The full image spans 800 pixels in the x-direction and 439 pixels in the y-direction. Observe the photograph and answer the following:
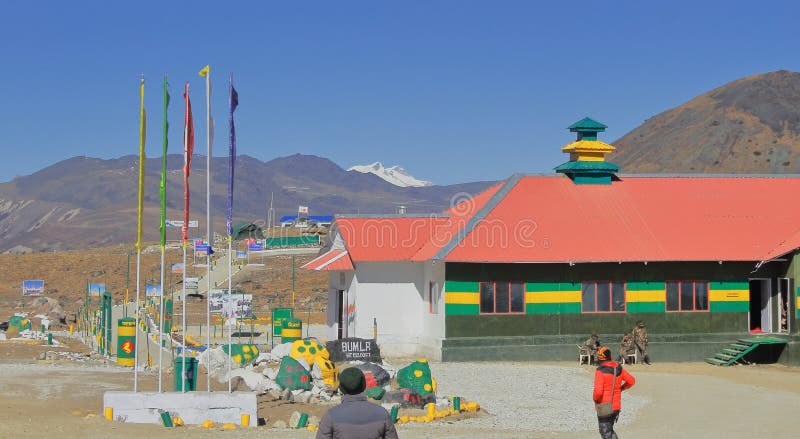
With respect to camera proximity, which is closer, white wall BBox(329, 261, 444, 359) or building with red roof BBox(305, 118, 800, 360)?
building with red roof BBox(305, 118, 800, 360)

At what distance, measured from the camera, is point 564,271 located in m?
33.8

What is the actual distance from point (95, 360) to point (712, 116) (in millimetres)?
151209

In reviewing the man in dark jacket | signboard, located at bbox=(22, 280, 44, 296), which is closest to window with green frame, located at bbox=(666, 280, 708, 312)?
the man in dark jacket

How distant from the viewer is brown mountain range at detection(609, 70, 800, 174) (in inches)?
5822

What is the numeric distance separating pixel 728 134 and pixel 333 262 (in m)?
135

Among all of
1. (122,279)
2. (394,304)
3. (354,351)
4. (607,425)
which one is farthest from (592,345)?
(122,279)

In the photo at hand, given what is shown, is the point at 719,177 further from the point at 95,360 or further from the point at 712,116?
the point at 712,116

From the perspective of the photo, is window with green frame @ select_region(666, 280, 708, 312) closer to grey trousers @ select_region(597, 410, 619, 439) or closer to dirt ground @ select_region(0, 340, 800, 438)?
dirt ground @ select_region(0, 340, 800, 438)

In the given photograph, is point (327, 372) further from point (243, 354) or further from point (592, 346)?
point (592, 346)

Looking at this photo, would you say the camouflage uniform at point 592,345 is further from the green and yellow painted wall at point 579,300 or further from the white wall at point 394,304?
the white wall at point 394,304

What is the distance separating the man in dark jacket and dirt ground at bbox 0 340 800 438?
9104mm

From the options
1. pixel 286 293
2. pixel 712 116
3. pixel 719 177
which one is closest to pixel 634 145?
pixel 712 116

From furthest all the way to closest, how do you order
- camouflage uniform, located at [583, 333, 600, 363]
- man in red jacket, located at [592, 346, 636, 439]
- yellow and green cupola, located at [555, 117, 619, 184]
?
yellow and green cupola, located at [555, 117, 619, 184]
camouflage uniform, located at [583, 333, 600, 363]
man in red jacket, located at [592, 346, 636, 439]

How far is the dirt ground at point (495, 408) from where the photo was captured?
757 inches
